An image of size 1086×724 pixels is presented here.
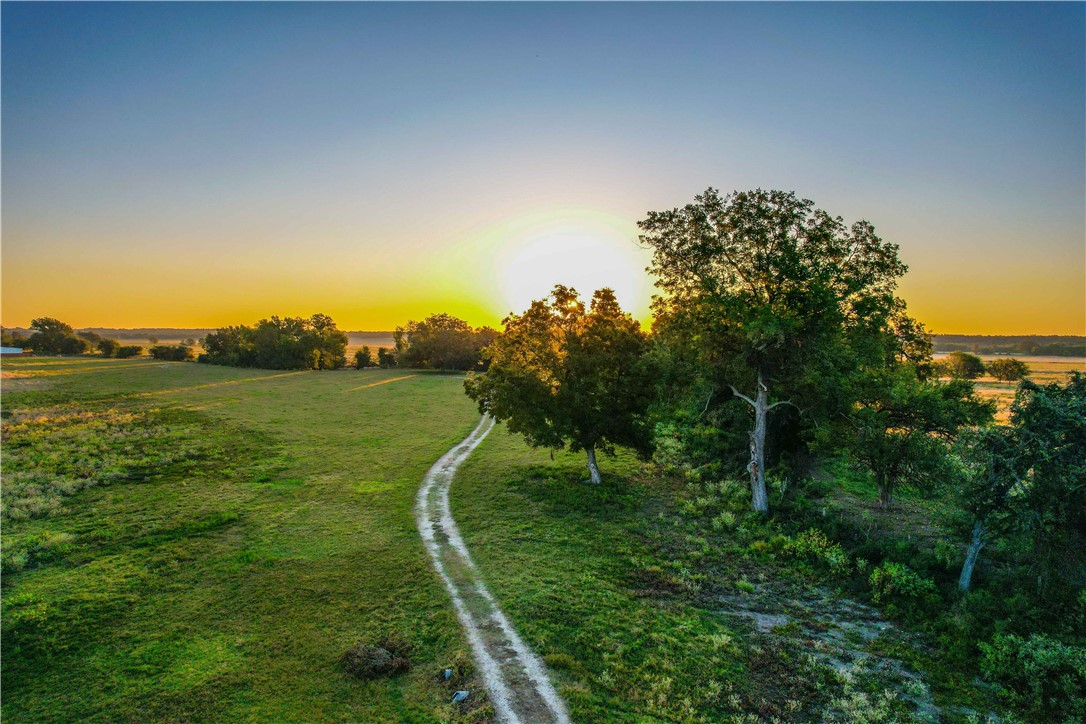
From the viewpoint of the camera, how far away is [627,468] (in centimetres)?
3450

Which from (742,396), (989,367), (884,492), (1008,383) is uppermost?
(742,396)

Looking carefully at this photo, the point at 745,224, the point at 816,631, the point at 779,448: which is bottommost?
the point at 816,631

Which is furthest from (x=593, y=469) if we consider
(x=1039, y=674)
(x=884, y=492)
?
(x=1039, y=674)

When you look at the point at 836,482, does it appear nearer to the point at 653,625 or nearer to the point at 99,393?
the point at 653,625

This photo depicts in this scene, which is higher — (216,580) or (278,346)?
(278,346)

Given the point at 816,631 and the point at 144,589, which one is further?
the point at 144,589

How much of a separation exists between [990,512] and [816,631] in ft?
23.0

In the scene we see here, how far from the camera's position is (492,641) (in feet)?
44.6

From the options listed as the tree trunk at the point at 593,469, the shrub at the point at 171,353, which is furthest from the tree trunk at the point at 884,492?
the shrub at the point at 171,353

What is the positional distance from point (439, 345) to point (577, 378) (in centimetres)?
8907

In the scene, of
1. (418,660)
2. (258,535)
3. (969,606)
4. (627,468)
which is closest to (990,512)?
(969,606)

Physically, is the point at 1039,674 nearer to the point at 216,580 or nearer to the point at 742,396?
the point at 742,396

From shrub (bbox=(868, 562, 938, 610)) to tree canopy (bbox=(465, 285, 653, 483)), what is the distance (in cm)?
1353

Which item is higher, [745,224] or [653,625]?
[745,224]
